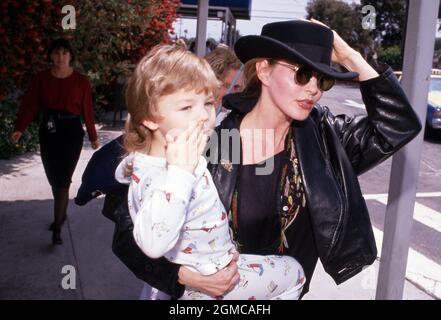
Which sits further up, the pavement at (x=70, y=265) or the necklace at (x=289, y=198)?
the necklace at (x=289, y=198)

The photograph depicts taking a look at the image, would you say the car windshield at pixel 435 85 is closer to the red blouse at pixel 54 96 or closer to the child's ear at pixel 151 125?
the red blouse at pixel 54 96

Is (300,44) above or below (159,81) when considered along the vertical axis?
above

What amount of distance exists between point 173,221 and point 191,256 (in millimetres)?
254

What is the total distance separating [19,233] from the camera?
15.8 ft

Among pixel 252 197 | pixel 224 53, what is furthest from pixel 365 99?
pixel 224 53

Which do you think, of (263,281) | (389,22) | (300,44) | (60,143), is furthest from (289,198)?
(389,22)

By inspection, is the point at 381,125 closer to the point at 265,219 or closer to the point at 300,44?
the point at 300,44

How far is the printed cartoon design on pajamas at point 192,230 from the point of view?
133 centimetres

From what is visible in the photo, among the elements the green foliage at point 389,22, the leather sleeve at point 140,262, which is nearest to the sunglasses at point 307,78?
the leather sleeve at point 140,262

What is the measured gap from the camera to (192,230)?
149cm

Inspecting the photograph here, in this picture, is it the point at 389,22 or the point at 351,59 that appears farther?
the point at 389,22

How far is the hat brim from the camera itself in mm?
1631

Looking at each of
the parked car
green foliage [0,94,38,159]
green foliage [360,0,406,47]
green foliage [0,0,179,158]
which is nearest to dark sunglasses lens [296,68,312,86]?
green foliage [0,0,179,158]

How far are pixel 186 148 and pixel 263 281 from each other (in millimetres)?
549
